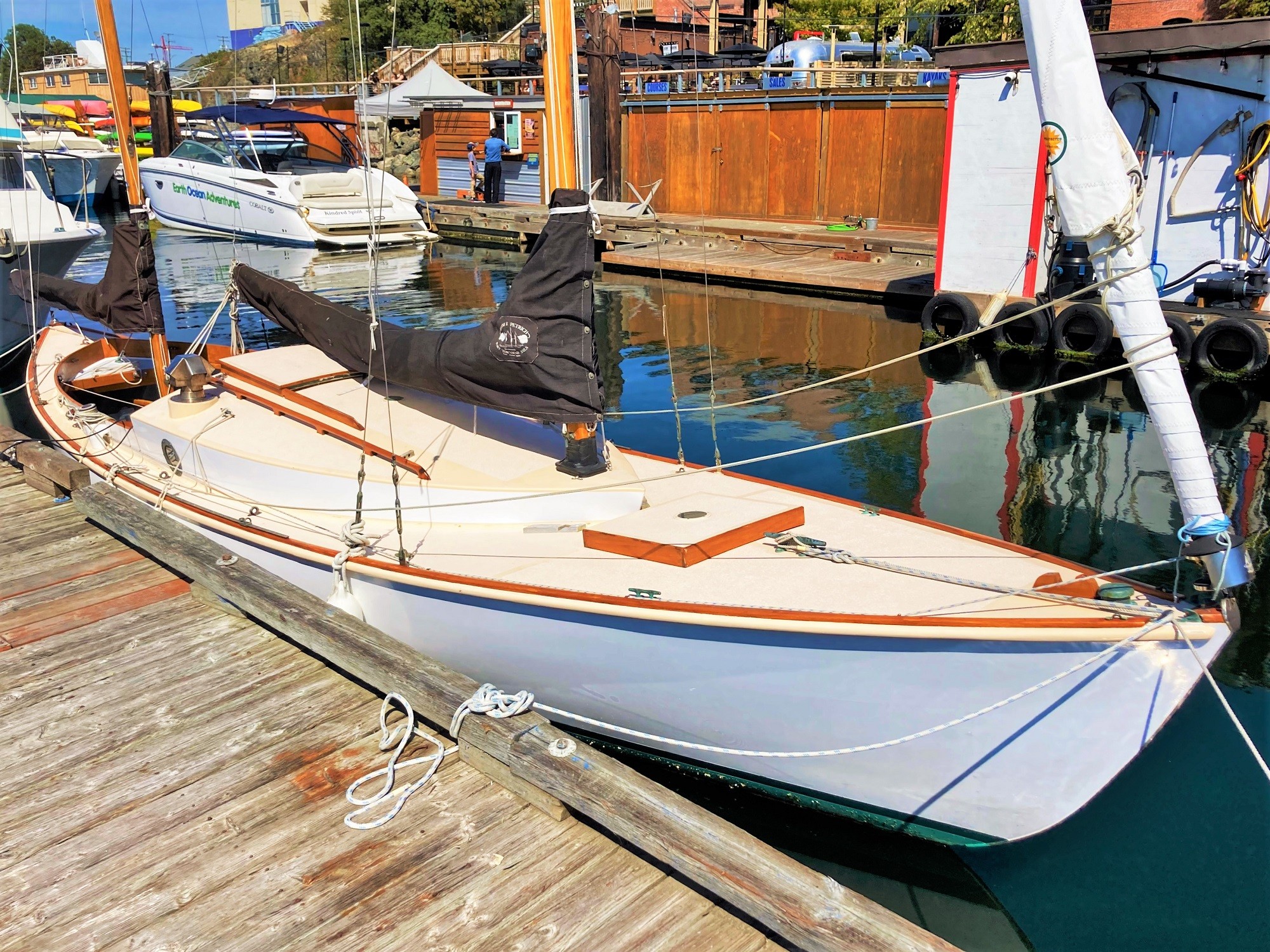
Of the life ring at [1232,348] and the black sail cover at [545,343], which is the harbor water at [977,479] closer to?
the life ring at [1232,348]

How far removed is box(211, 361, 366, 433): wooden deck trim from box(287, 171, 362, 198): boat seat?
1921 centimetres

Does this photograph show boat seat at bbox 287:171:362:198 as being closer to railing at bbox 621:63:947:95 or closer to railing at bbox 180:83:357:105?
railing at bbox 621:63:947:95

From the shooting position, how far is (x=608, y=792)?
12.6ft

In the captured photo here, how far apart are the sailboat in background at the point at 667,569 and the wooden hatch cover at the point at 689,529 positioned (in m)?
0.02

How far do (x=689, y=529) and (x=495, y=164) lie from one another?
25.2m

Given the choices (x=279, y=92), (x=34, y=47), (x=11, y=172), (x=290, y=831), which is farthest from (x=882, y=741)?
(x=34, y=47)

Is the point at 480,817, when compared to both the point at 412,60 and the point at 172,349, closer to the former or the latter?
the point at 172,349

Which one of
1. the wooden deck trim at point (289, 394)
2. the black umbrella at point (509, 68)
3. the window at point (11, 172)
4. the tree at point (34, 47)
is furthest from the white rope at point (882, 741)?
the tree at point (34, 47)

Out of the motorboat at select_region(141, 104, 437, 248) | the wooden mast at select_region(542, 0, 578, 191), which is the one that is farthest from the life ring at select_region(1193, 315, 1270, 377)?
the motorboat at select_region(141, 104, 437, 248)

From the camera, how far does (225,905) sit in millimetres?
3615

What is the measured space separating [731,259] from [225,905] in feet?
59.6

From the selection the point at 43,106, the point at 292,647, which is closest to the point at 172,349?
the point at 292,647

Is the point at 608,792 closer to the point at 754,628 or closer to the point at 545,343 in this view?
the point at 754,628

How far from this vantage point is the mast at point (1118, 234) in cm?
390
